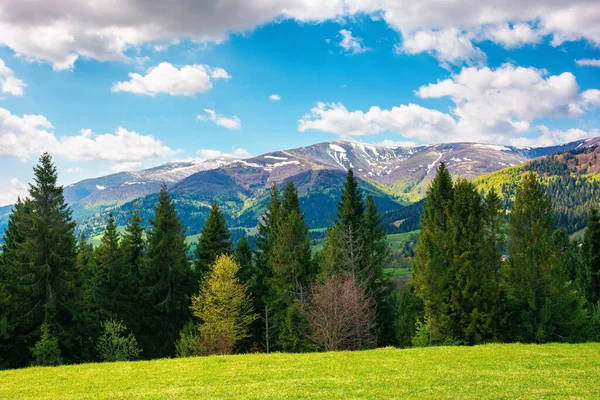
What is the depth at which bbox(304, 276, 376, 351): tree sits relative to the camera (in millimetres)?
43438

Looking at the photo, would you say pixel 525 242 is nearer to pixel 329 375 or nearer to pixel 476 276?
pixel 476 276

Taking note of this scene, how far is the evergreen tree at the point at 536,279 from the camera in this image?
42.7m

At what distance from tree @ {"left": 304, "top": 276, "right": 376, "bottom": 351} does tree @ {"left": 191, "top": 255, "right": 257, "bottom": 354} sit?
8.47m

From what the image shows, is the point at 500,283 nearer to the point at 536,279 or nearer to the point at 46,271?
the point at 536,279

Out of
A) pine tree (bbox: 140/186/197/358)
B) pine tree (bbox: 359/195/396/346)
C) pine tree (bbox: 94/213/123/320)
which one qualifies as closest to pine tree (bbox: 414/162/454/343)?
pine tree (bbox: 359/195/396/346)

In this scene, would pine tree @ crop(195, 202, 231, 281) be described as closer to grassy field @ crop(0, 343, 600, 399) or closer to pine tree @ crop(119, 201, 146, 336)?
pine tree @ crop(119, 201, 146, 336)

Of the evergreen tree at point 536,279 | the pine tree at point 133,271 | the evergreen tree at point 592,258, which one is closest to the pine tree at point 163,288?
the pine tree at point 133,271

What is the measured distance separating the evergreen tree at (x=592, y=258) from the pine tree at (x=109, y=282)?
70411 millimetres

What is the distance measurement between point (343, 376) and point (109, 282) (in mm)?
39816

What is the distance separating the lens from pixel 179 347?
154 feet

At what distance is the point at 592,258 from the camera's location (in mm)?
63875

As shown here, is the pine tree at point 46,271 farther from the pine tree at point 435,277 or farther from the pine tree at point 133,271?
the pine tree at point 435,277

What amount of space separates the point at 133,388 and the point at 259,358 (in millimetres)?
10233

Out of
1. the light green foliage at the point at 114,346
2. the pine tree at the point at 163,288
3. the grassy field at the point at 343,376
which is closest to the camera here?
the grassy field at the point at 343,376
